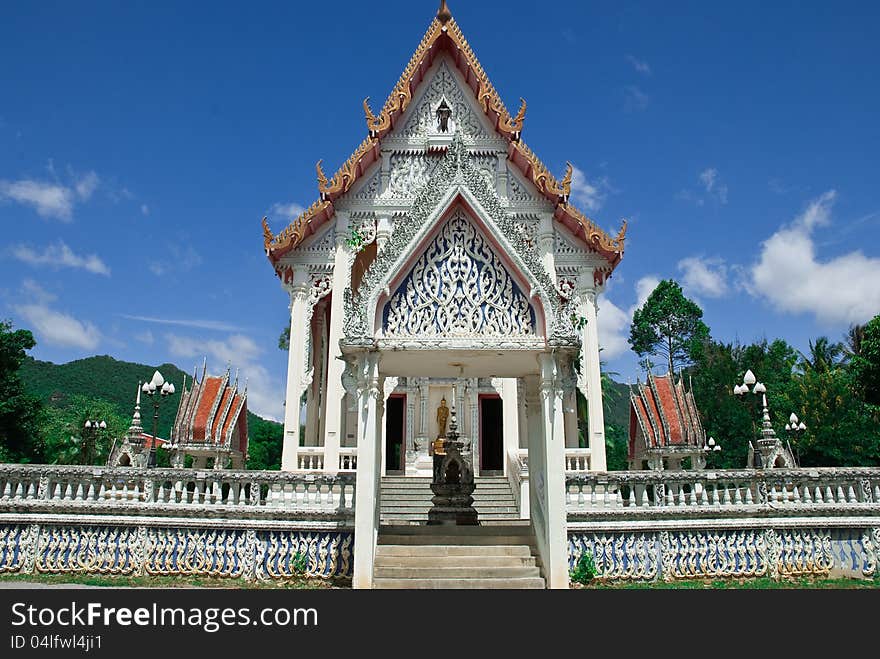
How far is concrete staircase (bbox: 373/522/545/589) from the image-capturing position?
313 inches

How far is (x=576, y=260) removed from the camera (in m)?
17.5

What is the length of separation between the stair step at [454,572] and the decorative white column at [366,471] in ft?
0.98

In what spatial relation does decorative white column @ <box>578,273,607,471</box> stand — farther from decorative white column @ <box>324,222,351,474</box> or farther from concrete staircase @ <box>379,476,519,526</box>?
→ decorative white column @ <box>324,222,351,474</box>

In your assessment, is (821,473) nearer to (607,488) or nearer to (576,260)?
(607,488)

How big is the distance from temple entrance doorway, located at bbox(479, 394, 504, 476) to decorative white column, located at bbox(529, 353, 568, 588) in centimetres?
1007

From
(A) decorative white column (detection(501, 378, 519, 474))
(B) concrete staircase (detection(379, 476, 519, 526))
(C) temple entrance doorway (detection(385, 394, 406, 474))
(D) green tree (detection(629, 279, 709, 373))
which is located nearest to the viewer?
(B) concrete staircase (detection(379, 476, 519, 526))

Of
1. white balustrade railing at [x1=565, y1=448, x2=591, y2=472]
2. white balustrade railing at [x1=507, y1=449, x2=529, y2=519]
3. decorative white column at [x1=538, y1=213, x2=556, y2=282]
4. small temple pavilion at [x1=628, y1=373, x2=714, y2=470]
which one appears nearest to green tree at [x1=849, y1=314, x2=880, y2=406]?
small temple pavilion at [x1=628, y1=373, x2=714, y2=470]

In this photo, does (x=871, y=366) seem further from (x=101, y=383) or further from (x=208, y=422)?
(x=101, y=383)

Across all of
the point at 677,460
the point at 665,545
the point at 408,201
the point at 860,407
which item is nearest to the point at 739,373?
the point at 860,407

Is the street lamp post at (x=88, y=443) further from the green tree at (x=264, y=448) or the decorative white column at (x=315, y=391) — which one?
the decorative white column at (x=315, y=391)

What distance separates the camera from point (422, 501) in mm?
13820

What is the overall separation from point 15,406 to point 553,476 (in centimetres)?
2499

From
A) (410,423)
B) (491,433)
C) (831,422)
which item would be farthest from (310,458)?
(831,422)

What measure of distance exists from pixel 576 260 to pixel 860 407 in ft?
61.8
